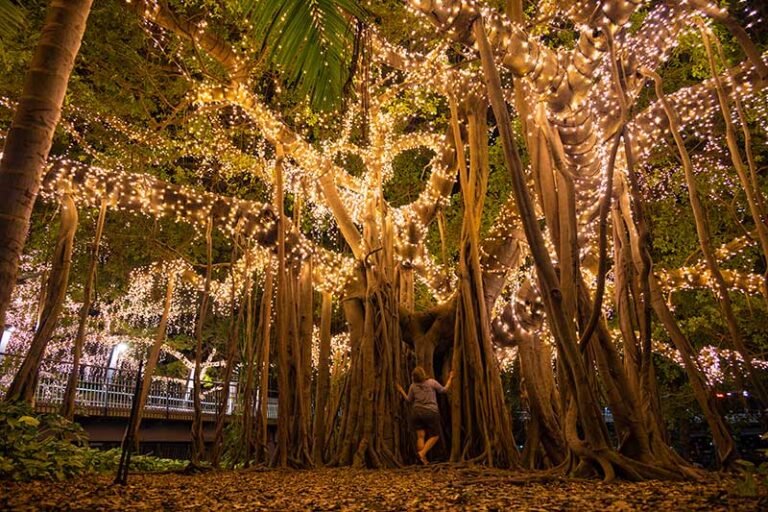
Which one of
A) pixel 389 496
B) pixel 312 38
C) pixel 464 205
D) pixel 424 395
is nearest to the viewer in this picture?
pixel 389 496

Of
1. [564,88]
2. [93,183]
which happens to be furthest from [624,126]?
[93,183]

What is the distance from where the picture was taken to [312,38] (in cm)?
216

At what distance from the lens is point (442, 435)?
4301 mm

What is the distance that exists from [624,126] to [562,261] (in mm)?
761

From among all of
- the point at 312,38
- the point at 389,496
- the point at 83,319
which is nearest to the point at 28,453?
the point at 389,496

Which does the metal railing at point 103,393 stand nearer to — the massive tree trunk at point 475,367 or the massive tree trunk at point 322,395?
the massive tree trunk at point 322,395

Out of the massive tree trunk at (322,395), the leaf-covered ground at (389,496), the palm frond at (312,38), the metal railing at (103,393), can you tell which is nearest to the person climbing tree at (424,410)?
the massive tree trunk at (322,395)

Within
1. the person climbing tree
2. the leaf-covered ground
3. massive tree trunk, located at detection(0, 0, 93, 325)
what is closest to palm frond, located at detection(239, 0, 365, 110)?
massive tree trunk, located at detection(0, 0, 93, 325)

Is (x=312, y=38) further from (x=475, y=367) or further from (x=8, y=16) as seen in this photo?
(x=475, y=367)

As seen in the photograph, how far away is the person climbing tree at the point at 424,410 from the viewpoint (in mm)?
4133

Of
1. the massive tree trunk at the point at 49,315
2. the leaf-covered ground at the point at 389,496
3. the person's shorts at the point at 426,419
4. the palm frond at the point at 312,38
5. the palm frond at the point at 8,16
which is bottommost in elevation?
the leaf-covered ground at the point at 389,496

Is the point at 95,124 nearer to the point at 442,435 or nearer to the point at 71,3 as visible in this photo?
the point at 71,3

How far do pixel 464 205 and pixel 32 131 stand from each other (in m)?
2.86

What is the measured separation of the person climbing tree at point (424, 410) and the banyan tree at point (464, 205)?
0.55 ft
